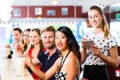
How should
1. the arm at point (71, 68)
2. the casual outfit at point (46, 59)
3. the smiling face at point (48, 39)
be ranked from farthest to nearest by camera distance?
the smiling face at point (48, 39), the casual outfit at point (46, 59), the arm at point (71, 68)

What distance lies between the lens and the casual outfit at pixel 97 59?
2661mm

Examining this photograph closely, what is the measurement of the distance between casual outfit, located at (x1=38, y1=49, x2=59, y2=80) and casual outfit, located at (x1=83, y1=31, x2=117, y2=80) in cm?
35

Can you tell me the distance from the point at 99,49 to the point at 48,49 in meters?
0.54

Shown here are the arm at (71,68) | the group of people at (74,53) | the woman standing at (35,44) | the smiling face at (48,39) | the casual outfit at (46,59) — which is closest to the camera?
the arm at (71,68)

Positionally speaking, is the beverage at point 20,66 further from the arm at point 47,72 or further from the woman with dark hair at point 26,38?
the woman with dark hair at point 26,38

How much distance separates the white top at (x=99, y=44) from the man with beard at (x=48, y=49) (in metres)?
0.36

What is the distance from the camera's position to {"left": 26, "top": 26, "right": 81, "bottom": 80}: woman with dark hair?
7.20 feet

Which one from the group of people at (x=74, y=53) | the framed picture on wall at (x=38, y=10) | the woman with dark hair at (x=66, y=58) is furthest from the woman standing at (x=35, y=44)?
the woman with dark hair at (x=66, y=58)

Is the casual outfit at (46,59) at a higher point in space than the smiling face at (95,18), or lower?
lower

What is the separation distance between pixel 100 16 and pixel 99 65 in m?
0.50

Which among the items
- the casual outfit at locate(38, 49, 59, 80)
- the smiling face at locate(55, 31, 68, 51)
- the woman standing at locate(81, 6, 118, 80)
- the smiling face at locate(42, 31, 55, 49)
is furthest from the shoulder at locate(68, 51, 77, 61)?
the smiling face at locate(42, 31, 55, 49)

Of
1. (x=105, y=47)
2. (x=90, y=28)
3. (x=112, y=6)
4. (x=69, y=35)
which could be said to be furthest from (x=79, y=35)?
(x=112, y=6)

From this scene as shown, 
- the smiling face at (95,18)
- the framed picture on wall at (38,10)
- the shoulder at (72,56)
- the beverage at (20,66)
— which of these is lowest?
the beverage at (20,66)

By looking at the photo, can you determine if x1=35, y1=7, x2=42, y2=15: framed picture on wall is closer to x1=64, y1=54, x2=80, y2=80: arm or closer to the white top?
the white top
